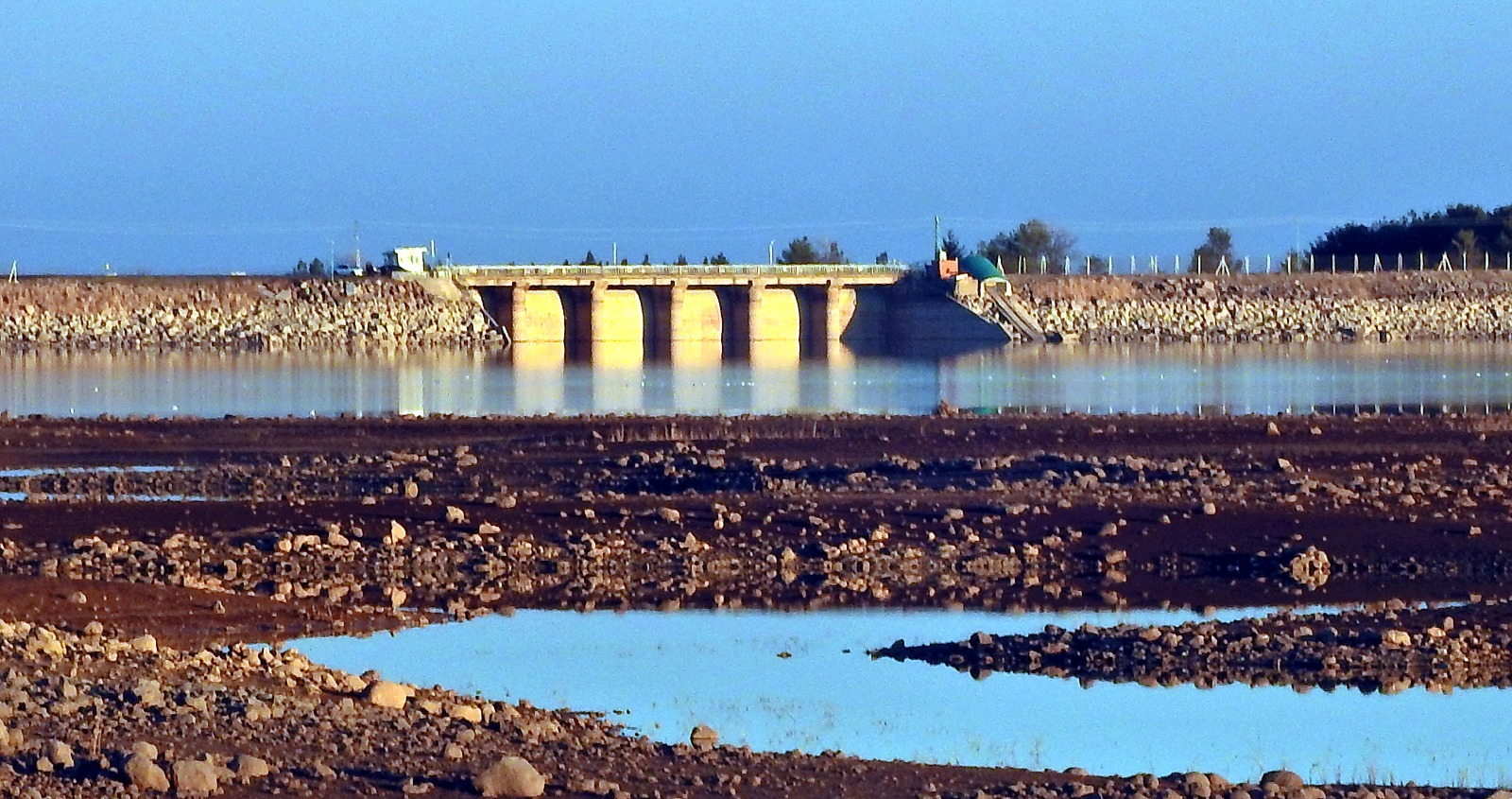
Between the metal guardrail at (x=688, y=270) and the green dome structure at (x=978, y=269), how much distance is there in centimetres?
294

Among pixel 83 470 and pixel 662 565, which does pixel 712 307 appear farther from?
pixel 662 565

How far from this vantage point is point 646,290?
119 m

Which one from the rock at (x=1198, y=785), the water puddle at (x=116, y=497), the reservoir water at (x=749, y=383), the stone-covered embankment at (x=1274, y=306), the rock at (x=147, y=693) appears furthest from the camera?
the stone-covered embankment at (x=1274, y=306)

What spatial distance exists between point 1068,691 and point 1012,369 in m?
61.8

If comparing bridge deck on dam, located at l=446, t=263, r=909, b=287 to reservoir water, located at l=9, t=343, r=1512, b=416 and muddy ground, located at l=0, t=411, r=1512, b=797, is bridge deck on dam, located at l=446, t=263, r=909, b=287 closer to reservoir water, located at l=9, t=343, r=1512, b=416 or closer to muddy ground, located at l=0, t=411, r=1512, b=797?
reservoir water, located at l=9, t=343, r=1512, b=416

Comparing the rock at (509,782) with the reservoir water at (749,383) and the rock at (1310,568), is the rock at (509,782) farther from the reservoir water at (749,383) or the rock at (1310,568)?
the reservoir water at (749,383)

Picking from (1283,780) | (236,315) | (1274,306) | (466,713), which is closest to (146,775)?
(466,713)

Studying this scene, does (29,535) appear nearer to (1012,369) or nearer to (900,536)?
(900,536)

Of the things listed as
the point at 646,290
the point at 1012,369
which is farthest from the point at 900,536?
the point at 646,290

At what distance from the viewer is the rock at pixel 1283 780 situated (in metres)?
13.6

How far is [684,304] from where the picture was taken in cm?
12000

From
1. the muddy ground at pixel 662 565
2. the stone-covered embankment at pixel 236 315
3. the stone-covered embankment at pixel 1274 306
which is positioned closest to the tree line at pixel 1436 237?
the stone-covered embankment at pixel 1274 306

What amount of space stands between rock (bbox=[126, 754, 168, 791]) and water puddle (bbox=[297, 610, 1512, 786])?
14.3 ft

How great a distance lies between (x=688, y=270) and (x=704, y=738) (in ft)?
340
